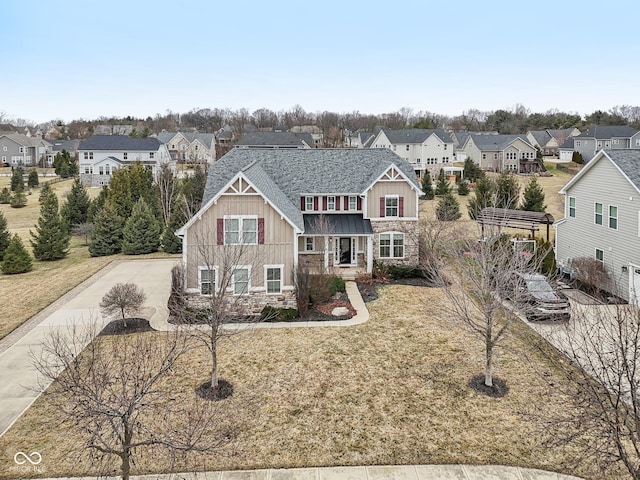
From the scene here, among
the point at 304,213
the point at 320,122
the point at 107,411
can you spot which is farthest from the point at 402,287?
the point at 320,122

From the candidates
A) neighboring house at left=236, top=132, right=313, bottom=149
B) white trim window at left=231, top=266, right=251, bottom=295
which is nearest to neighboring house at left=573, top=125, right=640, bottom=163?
neighboring house at left=236, top=132, right=313, bottom=149

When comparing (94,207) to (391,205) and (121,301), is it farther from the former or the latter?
(391,205)

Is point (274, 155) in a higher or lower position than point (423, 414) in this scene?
higher

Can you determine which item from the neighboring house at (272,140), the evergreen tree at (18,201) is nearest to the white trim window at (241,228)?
the evergreen tree at (18,201)

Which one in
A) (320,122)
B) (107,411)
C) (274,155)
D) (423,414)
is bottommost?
(423,414)

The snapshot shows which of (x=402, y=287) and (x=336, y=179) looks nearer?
(x=402, y=287)

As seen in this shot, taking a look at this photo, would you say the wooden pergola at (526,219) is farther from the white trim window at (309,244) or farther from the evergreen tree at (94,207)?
the evergreen tree at (94,207)

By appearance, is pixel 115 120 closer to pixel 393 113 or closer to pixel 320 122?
pixel 320 122
